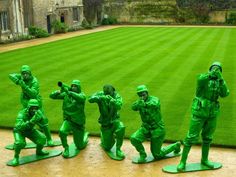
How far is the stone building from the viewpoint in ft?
115

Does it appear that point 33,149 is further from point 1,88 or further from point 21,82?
point 1,88

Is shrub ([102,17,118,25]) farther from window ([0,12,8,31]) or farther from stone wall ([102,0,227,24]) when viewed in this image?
window ([0,12,8,31])

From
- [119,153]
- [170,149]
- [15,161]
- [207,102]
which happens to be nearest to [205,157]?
[170,149]

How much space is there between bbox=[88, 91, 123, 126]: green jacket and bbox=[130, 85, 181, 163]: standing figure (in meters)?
Answer: 0.53

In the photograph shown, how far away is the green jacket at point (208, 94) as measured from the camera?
8391 millimetres

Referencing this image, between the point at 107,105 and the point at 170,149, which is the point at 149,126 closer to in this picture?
the point at 170,149

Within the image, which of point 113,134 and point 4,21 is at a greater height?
point 4,21

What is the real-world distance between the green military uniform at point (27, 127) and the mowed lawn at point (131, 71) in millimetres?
2342

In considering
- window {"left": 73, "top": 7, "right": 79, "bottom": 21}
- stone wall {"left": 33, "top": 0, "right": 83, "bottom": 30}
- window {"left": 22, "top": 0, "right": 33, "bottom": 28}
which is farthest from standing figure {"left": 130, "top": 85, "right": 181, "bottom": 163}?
window {"left": 73, "top": 7, "right": 79, "bottom": 21}

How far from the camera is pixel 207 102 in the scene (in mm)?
8523

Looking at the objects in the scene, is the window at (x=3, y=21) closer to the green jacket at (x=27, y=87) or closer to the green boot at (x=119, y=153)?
the green jacket at (x=27, y=87)

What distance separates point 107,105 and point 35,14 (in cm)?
3191

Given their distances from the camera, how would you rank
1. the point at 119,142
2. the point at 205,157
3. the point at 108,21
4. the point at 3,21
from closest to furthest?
the point at 205,157 < the point at 119,142 < the point at 3,21 < the point at 108,21

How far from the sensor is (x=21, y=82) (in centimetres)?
994
